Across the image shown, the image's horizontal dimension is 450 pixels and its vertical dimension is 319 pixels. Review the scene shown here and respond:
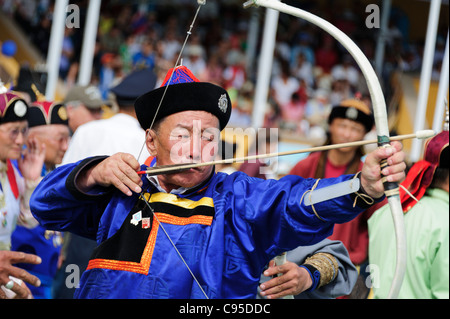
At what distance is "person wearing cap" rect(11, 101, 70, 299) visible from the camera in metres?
4.16

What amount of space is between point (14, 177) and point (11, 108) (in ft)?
1.72

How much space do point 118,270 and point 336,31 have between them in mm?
1228

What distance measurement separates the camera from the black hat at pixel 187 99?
2615mm

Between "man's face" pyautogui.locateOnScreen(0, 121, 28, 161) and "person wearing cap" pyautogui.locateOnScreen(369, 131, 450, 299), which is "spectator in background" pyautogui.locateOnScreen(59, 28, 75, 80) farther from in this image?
"person wearing cap" pyautogui.locateOnScreen(369, 131, 450, 299)

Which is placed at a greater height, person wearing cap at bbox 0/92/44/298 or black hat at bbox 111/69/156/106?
black hat at bbox 111/69/156/106

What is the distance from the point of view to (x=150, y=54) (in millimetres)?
11406

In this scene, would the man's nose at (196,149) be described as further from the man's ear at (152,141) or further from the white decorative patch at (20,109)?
the white decorative patch at (20,109)

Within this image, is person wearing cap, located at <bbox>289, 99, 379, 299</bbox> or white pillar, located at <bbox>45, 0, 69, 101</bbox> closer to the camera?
person wearing cap, located at <bbox>289, 99, 379, 299</bbox>

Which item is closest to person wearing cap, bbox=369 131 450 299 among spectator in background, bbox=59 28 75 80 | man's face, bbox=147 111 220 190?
man's face, bbox=147 111 220 190

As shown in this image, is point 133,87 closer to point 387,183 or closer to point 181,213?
point 181,213

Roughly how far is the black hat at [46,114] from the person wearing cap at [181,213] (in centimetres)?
192

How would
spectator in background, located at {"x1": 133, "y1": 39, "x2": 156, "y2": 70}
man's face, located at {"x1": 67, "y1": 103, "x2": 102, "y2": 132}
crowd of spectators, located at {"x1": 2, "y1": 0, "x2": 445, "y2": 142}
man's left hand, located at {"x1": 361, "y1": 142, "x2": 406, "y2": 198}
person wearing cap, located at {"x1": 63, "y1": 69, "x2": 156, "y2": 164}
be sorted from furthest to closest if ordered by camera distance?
crowd of spectators, located at {"x1": 2, "y1": 0, "x2": 445, "y2": 142}
spectator in background, located at {"x1": 133, "y1": 39, "x2": 156, "y2": 70}
man's face, located at {"x1": 67, "y1": 103, "x2": 102, "y2": 132}
person wearing cap, located at {"x1": 63, "y1": 69, "x2": 156, "y2": 164}
man's left hand, located at {"x1": 361, "y1": 142, "x2": 406, "y2": 198}

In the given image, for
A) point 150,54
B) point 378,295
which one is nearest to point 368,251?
point 378,295
